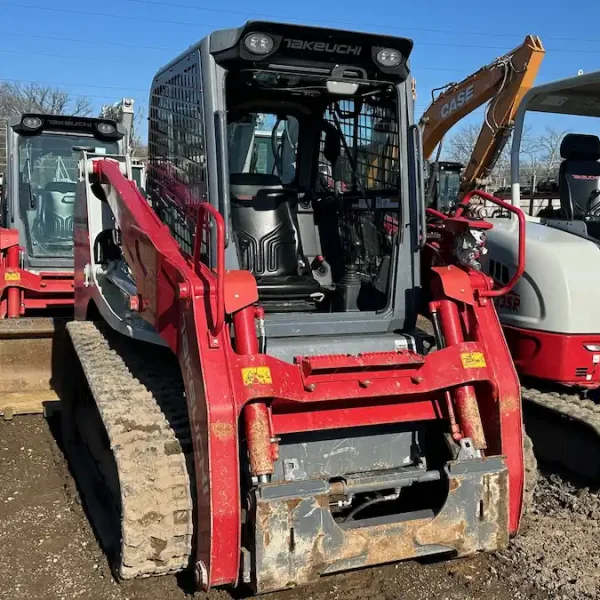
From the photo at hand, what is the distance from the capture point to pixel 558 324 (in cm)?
424

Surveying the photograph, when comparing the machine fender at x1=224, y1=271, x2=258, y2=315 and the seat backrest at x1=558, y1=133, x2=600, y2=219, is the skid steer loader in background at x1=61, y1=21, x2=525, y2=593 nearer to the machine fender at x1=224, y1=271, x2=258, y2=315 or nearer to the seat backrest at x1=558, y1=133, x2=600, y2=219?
the machine fender at x1=224, y1=271, x2=258, y2=315

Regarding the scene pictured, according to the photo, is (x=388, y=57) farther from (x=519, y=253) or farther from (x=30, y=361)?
(x=30, y=361)

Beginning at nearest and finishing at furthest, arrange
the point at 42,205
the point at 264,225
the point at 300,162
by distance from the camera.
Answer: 1. the point at 264,225
2. the point at 300,162
3. the point at 42,205

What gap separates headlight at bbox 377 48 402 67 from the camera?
3.75 meters

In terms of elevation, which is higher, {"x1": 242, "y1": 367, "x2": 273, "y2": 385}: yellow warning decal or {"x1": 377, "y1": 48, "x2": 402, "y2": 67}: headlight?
{"x1": 377, "y1": 48, "x2": 402, "y2": 67}: headlight

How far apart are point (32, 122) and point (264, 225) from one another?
5356mm

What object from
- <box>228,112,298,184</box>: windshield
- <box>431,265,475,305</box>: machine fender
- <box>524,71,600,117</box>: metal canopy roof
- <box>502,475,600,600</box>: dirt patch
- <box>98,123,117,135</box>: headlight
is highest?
<box>98,123,117,135</box>: headlight

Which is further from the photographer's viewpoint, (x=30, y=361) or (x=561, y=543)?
(x=30, y=361)

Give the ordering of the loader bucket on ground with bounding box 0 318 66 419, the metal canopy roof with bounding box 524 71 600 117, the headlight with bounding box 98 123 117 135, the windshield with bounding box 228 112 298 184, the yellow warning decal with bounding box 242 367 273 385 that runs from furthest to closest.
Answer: the headlight with bounding box 98 123 117 135 → the loader bucket on ground with bounding box 0 318 66 419 → the metal canopy roof with bounding box 524 71 600 117 → the windshield with bounding box 228 112 298 184 → the yellow warning decal with bounding box 242 367 273 385

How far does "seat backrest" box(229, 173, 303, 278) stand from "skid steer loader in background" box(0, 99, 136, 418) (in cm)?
401

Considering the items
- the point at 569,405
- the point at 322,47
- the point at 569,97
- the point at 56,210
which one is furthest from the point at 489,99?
the point at 322,47

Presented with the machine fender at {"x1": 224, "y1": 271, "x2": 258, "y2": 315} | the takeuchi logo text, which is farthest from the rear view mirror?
the machine fender at {"x1": 224, "y1": 271, "x2": 258, "y2": 315}

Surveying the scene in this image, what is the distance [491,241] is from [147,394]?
250 cm

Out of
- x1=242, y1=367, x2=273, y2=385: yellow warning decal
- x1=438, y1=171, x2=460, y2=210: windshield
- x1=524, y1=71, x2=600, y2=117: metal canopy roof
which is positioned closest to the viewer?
x1=242, y1=367, x2=273, y2=385: yellow warning decal
